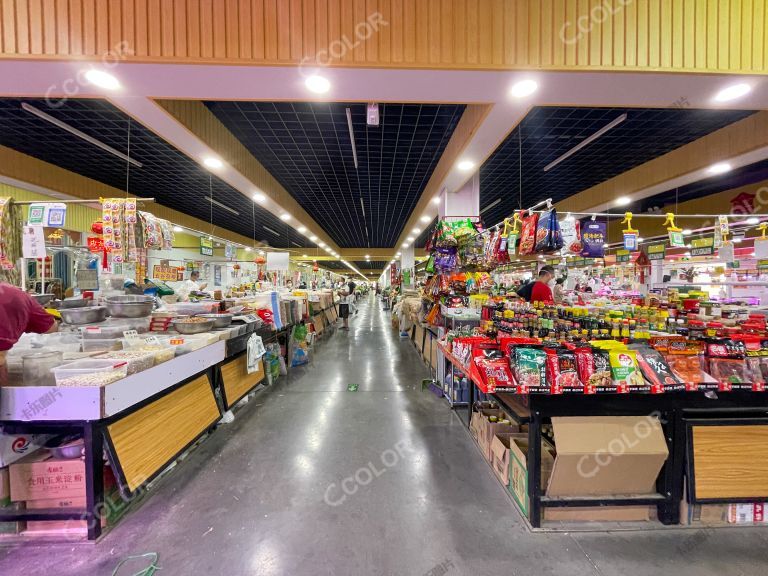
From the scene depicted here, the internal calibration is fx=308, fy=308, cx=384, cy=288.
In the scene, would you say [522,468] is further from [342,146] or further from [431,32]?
[342,146]

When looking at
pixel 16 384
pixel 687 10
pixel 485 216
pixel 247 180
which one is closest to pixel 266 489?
pixel 16 384

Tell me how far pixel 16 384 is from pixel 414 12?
4291 mm

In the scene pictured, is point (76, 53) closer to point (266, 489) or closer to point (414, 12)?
point (414, 12)

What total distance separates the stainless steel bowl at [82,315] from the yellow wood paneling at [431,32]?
2256 mm

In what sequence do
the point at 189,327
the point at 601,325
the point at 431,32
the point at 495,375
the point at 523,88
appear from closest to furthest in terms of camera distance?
the point at 495,375 < the point at 601,325 < the point at 431,32 < the point at 523,88 < the point at 189,327

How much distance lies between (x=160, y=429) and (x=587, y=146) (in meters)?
7.36

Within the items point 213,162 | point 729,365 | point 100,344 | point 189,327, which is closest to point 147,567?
point 100,344

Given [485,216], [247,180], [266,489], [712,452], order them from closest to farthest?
1. [712,452]
2. [266,489]
3. [247,180]
4. [485,216]

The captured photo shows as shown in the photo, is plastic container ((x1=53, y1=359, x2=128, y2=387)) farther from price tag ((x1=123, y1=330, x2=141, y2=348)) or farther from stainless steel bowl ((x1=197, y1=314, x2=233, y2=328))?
stainless steel bowl ((x1=197, y1=314, x2=233, y2=328))

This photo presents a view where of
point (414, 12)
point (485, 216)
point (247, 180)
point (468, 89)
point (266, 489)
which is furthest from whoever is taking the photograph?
point (485, 216)

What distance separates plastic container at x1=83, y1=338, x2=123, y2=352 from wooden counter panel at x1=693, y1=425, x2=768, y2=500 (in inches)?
185

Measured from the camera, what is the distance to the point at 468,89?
3.00 meters

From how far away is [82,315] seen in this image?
10.0 feet

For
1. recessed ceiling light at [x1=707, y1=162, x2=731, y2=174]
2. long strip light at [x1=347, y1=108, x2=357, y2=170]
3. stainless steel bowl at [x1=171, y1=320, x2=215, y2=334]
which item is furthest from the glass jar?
recessed ceiling light at [x1=707, y1=162, x2=731, y2=174]
